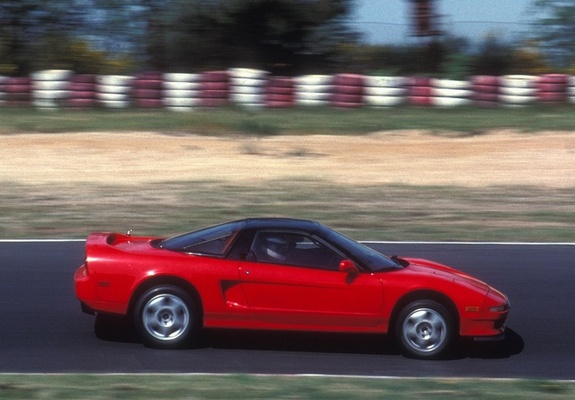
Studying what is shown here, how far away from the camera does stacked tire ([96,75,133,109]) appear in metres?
25.0

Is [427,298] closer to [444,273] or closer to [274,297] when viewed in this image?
[444,273]

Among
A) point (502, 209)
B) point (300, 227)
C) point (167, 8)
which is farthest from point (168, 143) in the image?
point (300, 227)

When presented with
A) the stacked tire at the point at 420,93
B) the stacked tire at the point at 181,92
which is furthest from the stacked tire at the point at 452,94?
the stacked tire at the point at 181,92

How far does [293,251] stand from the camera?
802 cm

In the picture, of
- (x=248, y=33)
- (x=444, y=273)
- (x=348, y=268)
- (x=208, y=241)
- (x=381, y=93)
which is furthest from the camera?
(x=248, y=33)

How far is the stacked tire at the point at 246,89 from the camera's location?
81.1 ft

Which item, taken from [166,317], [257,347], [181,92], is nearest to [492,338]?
[257,347]

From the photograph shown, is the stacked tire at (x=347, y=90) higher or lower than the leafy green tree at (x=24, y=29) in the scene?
lower

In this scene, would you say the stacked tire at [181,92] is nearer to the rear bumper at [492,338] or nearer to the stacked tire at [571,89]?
the stacked tire at [571,89]

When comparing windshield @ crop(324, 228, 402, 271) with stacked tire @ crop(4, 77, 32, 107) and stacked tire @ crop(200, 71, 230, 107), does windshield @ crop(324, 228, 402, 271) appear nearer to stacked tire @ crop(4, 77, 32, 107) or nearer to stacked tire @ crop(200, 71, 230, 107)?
stacked tire @ crop(200, 71, 230, 107)

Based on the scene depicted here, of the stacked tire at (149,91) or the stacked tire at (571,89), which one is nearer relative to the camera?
the stacked tire at (149,91)

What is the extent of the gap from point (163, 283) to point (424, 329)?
6.88 feet

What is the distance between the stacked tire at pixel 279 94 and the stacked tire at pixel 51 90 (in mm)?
5034

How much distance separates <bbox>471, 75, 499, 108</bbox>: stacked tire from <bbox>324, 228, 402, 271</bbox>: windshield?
17968 millimetres
